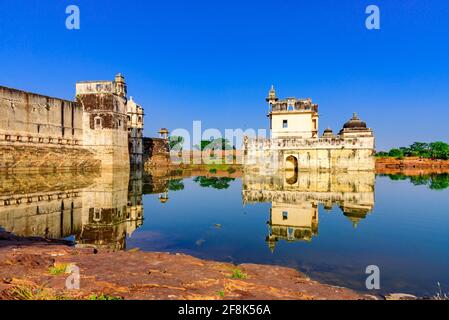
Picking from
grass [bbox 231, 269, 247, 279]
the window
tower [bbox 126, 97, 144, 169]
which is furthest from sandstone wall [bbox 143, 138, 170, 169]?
grass [bbox 231, 269, 247, 279]

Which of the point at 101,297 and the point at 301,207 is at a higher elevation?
the point at 101,297

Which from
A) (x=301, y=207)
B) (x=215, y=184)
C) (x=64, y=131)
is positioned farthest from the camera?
(x=64, y=131)

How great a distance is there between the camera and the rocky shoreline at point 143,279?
4191 mm

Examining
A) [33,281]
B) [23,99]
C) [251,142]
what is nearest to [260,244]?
[33,281]

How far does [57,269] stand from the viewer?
16.5ft

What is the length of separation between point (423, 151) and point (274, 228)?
81.9 meters

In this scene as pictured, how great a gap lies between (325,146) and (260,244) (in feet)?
103

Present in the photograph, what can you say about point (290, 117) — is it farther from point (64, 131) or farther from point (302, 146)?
point (64, 131)

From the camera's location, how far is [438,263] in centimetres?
737

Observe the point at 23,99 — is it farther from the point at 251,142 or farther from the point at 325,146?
the point at 325,146

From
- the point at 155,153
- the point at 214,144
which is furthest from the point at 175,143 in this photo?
the point at 155,153

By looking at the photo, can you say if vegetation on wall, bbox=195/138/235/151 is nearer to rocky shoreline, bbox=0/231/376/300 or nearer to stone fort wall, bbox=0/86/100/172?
stone fort wall, bbox=0/86/100/172

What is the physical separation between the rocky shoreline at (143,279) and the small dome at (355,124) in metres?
42.8
